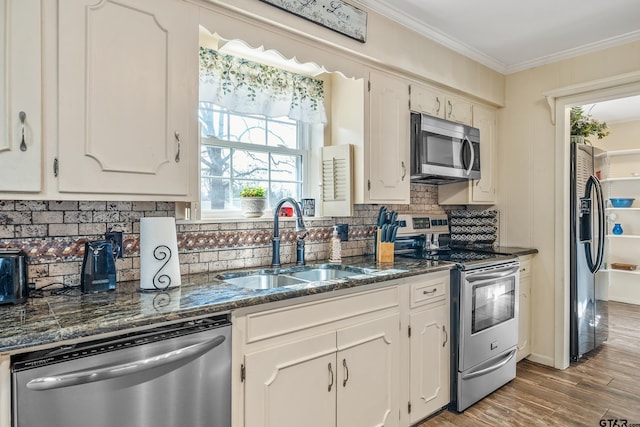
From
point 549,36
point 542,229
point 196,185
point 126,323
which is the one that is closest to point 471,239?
point 542,229

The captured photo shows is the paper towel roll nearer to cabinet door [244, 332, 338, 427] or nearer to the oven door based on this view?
cabinet door [244, 332, 338, 427]

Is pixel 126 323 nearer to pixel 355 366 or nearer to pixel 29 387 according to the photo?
pixel 29 387

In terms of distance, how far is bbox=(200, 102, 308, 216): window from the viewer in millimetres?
2225

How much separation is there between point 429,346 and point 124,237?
1.76 meters

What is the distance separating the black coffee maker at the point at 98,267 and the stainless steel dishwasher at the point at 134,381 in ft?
1.50

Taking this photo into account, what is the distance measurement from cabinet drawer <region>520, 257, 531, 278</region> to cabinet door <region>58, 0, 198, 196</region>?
2.65 metres

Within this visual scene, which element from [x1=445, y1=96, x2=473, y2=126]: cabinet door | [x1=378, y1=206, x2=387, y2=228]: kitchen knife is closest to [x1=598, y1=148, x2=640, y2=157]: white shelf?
[x1=445, y1=96, x2=473, y2=126]: cabinet door

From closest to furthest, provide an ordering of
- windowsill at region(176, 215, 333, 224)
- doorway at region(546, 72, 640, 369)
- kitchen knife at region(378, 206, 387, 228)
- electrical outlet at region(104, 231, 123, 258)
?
electrical outlet at region(104, 231, 123, 258)
windowsill at region(176, 215, 333, 224)
kitchen knife at region(378, 206, 387, 228)
doorway at region(546, 72, 640, 369)

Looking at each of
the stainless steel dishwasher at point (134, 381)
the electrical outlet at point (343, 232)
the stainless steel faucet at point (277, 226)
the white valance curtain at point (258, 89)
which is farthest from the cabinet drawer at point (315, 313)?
the white valance curtain at point (258, 89)

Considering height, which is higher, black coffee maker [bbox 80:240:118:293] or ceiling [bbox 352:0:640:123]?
ceiling [bbox 352:0:640:123]

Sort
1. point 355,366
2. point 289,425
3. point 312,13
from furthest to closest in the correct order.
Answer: point 312,13 < point 355,366 < point 289,425

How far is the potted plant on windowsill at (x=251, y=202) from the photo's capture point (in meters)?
2.27

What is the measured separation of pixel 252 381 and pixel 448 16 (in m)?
2.41

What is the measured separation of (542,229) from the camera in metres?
3.23
